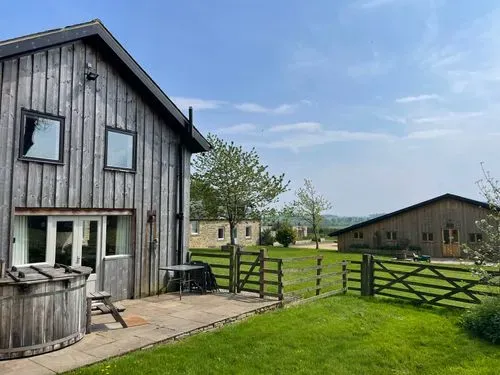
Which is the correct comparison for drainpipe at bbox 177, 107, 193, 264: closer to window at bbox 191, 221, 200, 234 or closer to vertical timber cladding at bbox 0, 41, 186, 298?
vertical timber cladding at bbox 0, 41, 186, 298

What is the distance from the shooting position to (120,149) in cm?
998

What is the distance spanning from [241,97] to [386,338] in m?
16.1

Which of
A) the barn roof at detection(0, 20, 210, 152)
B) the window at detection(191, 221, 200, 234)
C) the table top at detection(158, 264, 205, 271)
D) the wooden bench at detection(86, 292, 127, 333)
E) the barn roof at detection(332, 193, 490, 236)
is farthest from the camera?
the window at detection(191, 221, 200, 234)

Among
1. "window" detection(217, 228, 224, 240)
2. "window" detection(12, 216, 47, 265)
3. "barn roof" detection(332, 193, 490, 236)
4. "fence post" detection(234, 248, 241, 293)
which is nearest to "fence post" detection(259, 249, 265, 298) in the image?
"fence post" detection(234, 248, 241, 293)

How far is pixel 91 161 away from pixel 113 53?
2872mm

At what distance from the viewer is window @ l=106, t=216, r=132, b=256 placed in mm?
9797

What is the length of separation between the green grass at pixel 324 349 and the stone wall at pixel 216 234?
28.5 m

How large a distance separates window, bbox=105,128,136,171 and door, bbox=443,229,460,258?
99.3ft

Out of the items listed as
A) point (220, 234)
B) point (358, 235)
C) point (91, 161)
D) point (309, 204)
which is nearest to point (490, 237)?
point (91, 161)

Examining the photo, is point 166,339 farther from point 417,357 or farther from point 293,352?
point 417,357

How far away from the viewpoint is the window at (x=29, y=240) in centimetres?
793

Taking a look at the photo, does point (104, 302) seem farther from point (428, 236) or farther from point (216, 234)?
point (428, 236)

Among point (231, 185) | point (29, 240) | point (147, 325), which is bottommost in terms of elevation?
point (147, 325)

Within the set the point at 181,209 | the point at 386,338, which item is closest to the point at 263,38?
the point at 181,209
